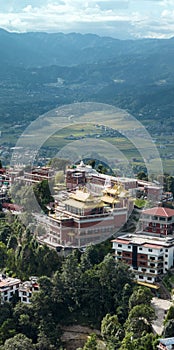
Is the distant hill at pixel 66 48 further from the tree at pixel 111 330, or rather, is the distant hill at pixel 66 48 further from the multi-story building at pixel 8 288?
the tree at pixel 111 330

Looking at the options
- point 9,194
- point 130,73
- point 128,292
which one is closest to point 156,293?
point 128,292

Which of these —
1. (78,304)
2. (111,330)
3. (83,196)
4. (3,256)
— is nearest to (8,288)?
(78,304)

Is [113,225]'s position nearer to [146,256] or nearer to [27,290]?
[146,256]

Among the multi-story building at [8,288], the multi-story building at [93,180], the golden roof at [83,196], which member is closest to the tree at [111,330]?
the multi-story building at [8,288]

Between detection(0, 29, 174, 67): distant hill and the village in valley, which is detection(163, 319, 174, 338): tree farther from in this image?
detection(0, 29, 174, 67): distant hill

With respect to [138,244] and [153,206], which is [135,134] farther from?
[138,244]
